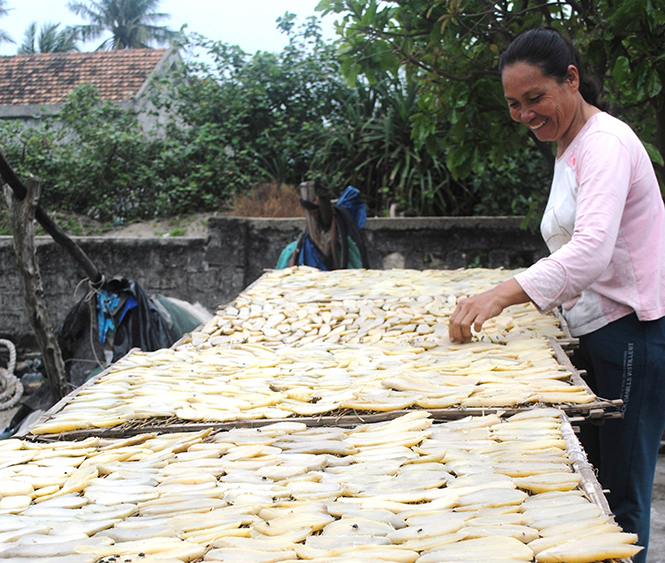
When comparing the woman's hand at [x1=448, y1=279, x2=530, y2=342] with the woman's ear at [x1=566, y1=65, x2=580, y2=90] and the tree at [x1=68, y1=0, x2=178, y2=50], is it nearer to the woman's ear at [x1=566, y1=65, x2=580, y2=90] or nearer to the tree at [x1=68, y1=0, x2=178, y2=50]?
the woman's ear at [x1=566, y1=65, x2=580, y2=90]

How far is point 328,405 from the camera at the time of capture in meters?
1.63

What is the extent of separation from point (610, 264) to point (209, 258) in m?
4.97

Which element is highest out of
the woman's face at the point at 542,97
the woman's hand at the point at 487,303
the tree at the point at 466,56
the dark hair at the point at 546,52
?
the tree at the point at 466,56

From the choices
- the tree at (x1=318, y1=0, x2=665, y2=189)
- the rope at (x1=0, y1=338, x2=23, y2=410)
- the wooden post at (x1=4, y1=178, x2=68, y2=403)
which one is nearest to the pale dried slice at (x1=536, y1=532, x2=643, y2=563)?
the tree at (x1=318, y1=0, x2=665, y2=189)

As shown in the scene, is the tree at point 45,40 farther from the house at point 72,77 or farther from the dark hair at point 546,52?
the dark hair at point 546,52

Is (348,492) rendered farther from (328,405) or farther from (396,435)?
(328,405)

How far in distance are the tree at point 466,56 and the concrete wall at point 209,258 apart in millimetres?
1985

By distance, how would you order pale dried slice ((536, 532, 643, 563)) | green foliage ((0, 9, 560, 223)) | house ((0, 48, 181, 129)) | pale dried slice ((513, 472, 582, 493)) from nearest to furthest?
pale dried slice ((536, 532, 643, 563)), pale dried slice ((513, 472, 582, 493)), green foliage ((0, 9, 560, 223)), house ((0, 48, 181, 129))

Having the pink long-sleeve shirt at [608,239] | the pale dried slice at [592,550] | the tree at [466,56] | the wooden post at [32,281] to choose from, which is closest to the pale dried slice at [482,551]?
the pale dried slice at [592,550]

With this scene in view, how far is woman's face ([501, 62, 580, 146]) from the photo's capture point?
5.71 ft

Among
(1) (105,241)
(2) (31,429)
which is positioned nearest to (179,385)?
(2) (31,429)

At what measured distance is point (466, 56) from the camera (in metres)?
3.69

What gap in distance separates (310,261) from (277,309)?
1993mm

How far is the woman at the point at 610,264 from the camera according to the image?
163 cm
